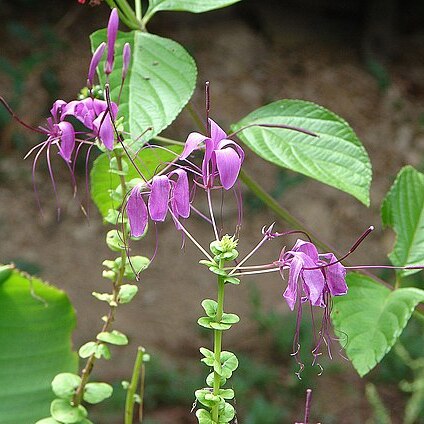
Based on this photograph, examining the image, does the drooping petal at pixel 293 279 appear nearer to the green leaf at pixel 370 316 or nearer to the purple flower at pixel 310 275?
the purple flower at pixel 310 275

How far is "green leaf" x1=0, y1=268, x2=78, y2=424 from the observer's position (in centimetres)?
56

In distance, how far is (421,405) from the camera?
73.0 inches

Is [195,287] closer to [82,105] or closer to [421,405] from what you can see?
[421,405]

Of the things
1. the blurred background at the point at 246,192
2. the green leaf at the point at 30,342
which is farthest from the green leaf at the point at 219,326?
the blurred background at the point at 246,192

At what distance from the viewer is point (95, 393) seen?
467 millimetres

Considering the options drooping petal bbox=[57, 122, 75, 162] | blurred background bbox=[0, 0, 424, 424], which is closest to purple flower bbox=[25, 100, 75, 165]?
drooping petal bbox=[57, 122, 75, 162]

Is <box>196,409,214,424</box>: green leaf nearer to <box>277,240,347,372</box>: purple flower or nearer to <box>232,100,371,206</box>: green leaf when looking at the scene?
<box>277,240,347,372</box>: purple flower

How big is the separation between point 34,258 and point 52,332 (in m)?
1.88

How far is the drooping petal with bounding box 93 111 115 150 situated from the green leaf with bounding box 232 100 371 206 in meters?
0.16

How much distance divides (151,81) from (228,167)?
21 cm

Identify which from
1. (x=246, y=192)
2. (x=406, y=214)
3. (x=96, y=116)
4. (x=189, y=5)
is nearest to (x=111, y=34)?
(x=96, y=116)

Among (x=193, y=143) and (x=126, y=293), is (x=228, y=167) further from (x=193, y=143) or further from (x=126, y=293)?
(x=126, y=293)

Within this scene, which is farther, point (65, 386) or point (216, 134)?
point (65, 386)

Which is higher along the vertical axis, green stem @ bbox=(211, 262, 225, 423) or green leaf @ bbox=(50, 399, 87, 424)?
green stem @ bbox=(211, 262, 225, 423)
